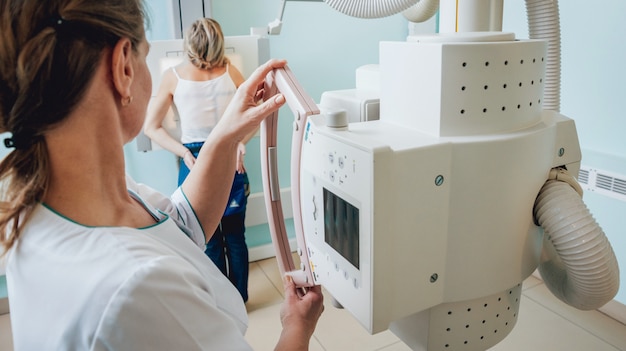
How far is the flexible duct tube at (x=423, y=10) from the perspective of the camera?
1092mm

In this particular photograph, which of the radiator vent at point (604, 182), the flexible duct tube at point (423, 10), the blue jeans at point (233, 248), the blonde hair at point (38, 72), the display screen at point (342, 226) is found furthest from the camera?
the blue jeans at point (233, 248)

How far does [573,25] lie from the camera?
90.6 inches

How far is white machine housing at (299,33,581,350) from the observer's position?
27.8 inches

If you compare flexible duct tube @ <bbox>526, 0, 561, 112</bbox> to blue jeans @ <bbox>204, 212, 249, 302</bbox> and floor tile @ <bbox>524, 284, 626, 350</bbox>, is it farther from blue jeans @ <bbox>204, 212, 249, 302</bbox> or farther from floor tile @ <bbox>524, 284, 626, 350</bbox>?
blue jeans @ <bbox>204, 212, 249, 302</bbox>

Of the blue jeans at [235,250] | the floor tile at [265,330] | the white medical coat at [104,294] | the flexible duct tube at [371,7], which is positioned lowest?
the floor tile at [265,330]

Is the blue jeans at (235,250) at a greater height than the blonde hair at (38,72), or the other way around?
the blonde hair at (38,72)

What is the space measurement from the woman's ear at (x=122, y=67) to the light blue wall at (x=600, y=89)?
210cm

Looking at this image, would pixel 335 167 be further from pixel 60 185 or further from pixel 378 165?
pixel 60 185

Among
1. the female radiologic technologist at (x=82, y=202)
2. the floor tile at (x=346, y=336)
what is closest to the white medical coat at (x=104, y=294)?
the female radiologic technologist at (x=82, y=202)

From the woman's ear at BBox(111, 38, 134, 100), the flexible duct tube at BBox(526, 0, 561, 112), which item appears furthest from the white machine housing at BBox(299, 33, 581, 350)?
the woman's ear at BBox(111, 38, 134, 100)

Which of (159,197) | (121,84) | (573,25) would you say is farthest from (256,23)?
(121,84)

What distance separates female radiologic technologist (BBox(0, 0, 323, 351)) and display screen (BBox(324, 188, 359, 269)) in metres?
0.20

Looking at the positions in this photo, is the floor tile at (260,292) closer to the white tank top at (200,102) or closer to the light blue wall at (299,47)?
the light blue wall at (299,47)

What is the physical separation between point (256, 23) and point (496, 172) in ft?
7.78
